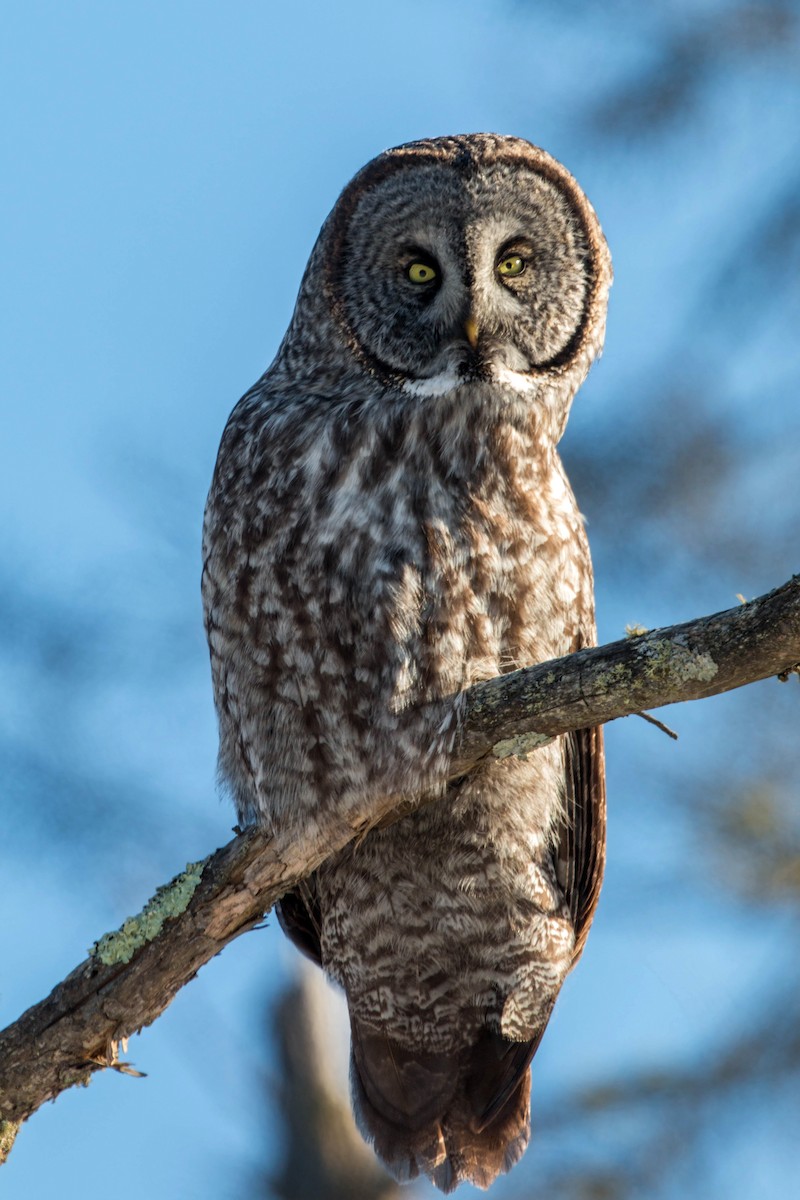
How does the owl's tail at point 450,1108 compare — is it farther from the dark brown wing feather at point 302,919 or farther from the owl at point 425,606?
the dark brown wing feather at point 302,919

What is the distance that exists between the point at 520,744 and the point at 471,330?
1301 mm

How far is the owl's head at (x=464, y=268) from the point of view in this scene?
439 centimetres

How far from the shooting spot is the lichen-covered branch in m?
3.25

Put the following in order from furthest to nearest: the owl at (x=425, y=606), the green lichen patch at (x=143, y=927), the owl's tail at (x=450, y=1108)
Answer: the owl's tail at (x=450, y=1108) → the owl at (x=425, y=606) → the green lichen patch at (x=143, y=927)

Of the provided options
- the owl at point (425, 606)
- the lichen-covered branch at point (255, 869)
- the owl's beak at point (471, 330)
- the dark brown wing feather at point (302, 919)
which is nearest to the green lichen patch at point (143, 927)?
the lichen-covered branch at point (255, 869)

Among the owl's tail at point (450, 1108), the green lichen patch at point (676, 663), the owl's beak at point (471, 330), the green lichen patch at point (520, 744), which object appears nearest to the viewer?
the green lichen patch at point (676, 663)

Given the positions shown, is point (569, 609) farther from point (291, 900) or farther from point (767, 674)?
point (291, 900)

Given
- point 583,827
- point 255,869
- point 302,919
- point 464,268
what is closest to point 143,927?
point 255,869

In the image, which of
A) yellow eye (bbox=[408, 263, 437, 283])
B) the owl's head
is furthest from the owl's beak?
yellow eye (bbox=[408, 263, 437, 283])

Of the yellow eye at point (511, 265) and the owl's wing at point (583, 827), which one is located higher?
the yellow eye at point (511, 265)

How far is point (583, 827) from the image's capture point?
4500mm

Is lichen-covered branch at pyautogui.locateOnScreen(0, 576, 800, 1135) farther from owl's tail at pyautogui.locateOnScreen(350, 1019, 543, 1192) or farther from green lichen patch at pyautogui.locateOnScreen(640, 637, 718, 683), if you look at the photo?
owl's tail at pyautogui.locateOnScreen(350, 1019, 543, 1192)

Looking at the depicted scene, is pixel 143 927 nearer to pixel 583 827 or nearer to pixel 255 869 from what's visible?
pixel 255 869

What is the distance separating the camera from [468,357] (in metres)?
4.35
